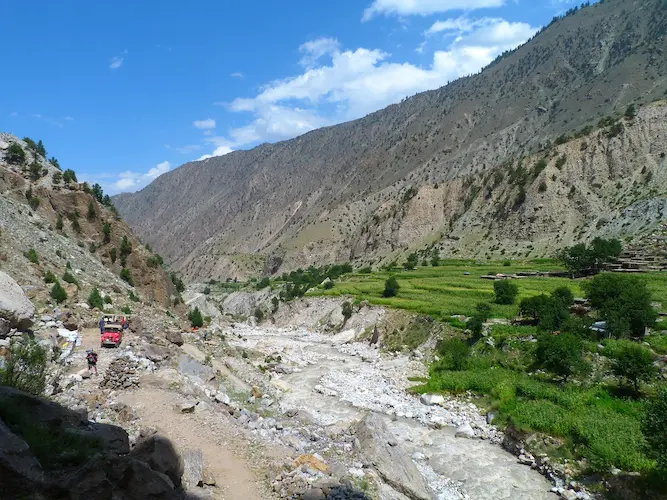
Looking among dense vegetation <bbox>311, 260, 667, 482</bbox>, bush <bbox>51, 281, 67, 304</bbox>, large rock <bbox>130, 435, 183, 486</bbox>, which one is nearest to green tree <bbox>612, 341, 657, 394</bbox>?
dense vegetation <bbox>311, 260, 667, 482</bbox>

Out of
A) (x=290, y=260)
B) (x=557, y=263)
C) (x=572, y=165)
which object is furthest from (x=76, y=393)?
(x=290, y=260)

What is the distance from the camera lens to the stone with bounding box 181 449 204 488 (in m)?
10.8

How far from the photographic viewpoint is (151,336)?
23.8 meters

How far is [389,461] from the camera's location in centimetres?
1472

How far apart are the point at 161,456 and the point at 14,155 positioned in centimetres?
4255

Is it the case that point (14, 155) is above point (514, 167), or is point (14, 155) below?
below

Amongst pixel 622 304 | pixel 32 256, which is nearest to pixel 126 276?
pixel 32 256

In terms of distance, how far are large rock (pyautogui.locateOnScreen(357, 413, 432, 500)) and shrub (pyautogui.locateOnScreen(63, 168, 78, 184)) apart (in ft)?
130

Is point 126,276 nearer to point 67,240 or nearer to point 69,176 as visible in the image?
point 67,240

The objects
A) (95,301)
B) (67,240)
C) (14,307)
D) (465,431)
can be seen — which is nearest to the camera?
(14,307)

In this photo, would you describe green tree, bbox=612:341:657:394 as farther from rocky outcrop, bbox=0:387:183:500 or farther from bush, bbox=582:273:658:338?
rocky outcrop, bbox=0:387:183:500

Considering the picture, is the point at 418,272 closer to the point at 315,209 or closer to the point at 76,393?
the point at 76,393

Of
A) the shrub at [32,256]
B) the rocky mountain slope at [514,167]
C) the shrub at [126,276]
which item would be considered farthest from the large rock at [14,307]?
the rocky mountain slope at [514,167]

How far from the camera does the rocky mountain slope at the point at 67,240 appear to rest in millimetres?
28094
